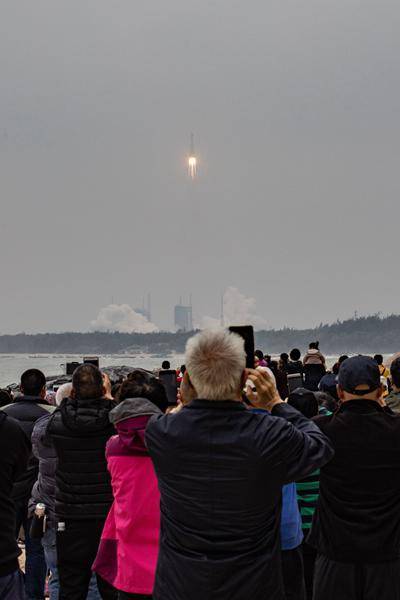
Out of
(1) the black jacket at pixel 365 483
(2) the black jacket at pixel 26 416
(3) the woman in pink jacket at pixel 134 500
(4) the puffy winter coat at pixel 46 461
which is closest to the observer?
(1) the black jacket at pixel 365 483

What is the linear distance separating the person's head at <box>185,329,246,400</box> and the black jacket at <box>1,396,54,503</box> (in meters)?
2.86

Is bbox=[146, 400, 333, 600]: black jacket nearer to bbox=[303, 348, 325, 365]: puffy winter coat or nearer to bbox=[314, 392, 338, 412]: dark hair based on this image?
bbox=[314, 392, 338, 412]: dark hair

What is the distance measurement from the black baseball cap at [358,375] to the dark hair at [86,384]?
174cm

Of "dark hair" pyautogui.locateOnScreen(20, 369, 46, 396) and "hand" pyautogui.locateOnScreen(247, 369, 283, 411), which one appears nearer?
"hand" pyautogui.locateOnScreen(247, 369, 283, 411)

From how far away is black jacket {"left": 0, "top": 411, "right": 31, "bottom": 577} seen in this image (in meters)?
3.32

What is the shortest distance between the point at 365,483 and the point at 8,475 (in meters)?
1.99

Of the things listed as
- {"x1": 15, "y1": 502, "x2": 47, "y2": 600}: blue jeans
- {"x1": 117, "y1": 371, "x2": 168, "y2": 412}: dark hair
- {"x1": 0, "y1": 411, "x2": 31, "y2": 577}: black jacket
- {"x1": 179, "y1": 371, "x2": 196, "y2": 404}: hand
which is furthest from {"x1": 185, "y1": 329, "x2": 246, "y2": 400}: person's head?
{"x1": 15, "y1": 502, "x2": 47, "y2": 600}: blue jeans

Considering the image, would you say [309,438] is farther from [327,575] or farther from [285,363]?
[285,363]

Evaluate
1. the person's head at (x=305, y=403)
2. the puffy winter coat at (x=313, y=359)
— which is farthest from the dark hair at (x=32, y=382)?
the puffy winter coat at (x=313, y=359)

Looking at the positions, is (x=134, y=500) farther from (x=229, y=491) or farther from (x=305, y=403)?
(x=305, y=403)

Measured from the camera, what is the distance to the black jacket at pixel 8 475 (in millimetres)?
3316

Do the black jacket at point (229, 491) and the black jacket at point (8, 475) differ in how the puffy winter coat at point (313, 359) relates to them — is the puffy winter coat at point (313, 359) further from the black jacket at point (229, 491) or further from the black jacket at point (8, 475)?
the black jacket at point (229, 491)

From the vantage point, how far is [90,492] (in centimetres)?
428

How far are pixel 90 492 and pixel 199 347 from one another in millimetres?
2149
